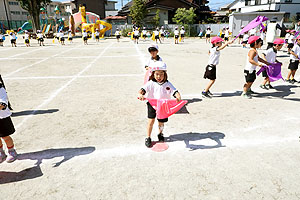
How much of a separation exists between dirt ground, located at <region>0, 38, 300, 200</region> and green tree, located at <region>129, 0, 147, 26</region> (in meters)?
32.0

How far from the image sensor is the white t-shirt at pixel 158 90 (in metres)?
3.55

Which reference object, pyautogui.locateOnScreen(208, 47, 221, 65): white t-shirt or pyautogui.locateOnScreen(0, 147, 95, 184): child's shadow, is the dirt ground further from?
pyautogui.locateOnScreen(208, 47, 221, 65): white t-shirt

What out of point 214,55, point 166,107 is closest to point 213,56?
point 214,55

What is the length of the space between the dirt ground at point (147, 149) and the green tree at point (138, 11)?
32003 mm

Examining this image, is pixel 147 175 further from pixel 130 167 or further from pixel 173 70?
pixel 173 70

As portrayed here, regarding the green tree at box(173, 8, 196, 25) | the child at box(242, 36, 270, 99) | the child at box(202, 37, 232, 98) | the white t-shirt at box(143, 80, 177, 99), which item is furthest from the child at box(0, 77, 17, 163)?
the green tree at box(173, 8, 196, 25)

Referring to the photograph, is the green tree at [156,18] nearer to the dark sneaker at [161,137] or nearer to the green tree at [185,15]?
the green tree at [185,15]

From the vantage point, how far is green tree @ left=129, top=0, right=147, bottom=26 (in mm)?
35269

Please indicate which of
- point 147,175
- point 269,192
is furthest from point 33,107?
point 269,192

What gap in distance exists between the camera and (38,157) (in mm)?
3553

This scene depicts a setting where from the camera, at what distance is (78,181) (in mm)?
2969

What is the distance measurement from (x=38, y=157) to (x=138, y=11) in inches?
1413

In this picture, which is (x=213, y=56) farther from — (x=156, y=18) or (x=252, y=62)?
(x=156, y=18)

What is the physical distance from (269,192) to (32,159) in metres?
3.62
